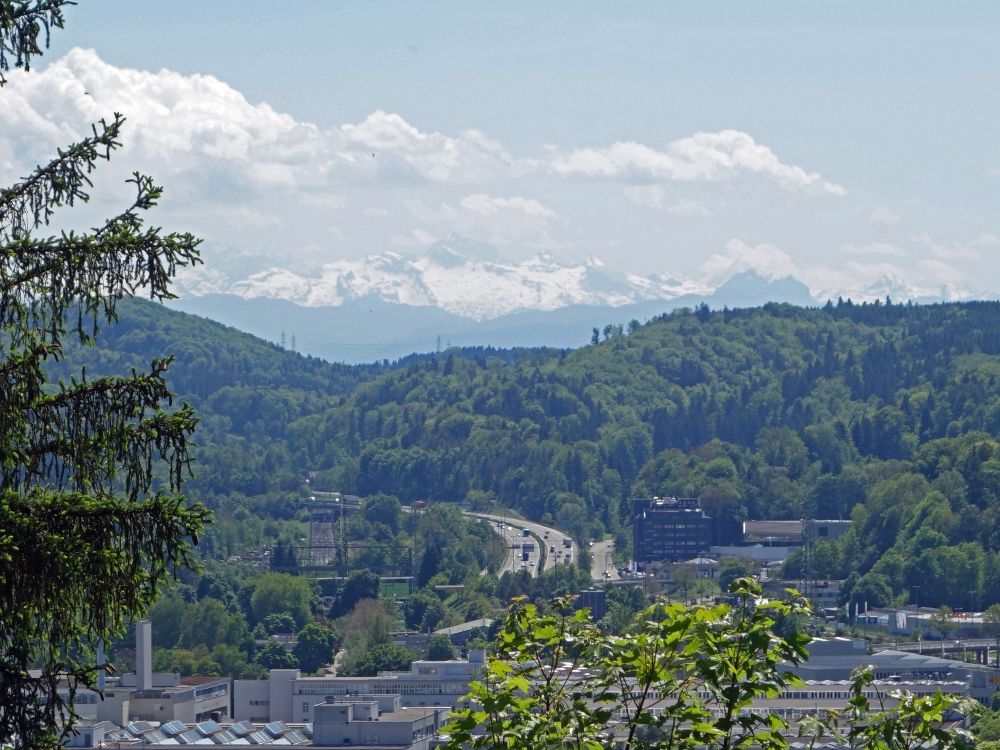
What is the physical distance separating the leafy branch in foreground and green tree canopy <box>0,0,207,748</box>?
2.76 meters

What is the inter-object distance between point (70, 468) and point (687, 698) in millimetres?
4941

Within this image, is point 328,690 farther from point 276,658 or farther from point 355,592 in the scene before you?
point 355,592

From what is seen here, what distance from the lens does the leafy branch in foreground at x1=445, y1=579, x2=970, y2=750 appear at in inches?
533

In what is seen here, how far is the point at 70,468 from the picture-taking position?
631 inches

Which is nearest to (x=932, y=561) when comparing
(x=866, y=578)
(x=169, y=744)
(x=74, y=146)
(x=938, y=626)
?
(x=866, y=578)

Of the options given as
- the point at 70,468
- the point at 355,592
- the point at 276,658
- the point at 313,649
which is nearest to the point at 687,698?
the point at 70,468

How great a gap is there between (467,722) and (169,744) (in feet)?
245

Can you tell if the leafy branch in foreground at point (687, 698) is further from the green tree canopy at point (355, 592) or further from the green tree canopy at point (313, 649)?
the green tree canopy at point (355, 592)

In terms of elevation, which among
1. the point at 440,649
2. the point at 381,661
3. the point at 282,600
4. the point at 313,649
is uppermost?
the point at 282,600

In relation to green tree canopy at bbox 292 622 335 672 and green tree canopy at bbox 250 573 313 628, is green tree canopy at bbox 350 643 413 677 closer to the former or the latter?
green tree canopy at bbox 292 622 335 672

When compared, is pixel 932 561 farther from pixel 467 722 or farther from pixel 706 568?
pixel 467 722

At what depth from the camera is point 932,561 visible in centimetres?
15162

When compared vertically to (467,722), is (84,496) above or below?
above

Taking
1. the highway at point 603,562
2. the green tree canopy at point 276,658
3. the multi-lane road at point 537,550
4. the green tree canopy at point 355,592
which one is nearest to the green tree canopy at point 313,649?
the green tree canopy at point 276,658
